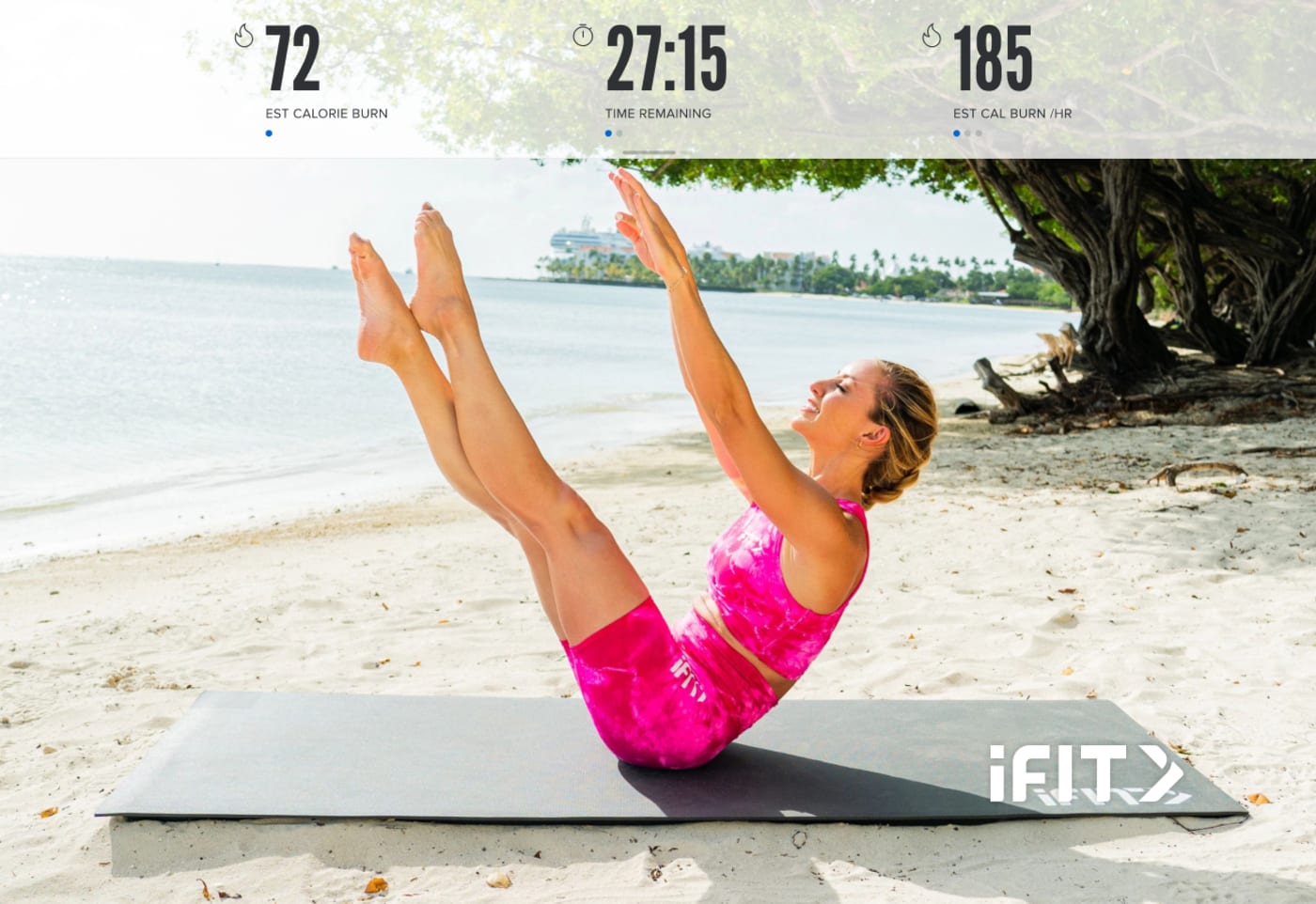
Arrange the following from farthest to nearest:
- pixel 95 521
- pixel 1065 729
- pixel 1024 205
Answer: pixel 1024 205
pixel 95 521
pixel 1065 729

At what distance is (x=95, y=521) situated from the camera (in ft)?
29.3

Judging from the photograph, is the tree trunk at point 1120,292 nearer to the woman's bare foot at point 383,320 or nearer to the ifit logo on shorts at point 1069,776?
the ifit logo on shorts at point 1069,776

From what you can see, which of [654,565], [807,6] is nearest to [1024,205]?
[807,6]

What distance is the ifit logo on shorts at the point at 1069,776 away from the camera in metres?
2.84

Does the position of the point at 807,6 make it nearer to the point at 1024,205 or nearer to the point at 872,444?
the point at 1024,205

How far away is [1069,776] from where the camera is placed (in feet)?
9.66

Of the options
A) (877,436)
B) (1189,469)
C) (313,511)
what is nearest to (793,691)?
(877,436)

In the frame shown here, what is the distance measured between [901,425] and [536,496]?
32.7 inches

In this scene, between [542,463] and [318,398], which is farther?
[318,398]

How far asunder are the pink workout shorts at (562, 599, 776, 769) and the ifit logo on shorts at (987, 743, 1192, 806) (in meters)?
0.66

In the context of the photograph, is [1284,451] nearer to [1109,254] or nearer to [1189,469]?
[1189,469]

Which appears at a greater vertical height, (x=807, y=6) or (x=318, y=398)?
(x=807, y=6)

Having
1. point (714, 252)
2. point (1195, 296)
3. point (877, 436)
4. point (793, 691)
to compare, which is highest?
A: point (714, 252)

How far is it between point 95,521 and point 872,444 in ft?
26.2
